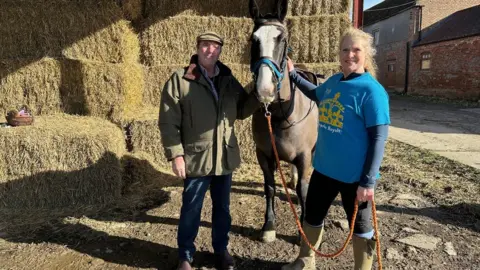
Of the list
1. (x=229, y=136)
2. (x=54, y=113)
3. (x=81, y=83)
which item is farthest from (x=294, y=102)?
(x=54, y=113)

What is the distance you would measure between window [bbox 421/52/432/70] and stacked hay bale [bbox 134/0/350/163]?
682 inches

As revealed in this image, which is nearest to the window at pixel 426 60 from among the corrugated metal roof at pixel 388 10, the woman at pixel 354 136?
the corrugated metal roof at pixel 388 10

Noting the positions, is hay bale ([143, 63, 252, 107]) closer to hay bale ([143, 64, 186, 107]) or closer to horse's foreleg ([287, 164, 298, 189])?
hay bale ([143, 64, 186, 107])

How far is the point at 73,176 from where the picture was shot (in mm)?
4105

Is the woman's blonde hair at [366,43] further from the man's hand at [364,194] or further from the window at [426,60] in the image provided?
the window at [426,60]

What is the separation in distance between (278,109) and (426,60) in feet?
69.1

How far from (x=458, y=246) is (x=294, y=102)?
2050 millimetres

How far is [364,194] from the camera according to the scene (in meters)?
1.95

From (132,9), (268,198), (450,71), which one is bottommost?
(268,198)

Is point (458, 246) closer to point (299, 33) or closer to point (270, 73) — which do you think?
point (270, 73)

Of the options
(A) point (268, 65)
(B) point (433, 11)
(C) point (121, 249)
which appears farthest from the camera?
(B) point (433, 11)

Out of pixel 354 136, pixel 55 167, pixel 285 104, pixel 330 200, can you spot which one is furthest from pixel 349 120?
pixel 55 167

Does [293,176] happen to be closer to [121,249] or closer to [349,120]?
[121,249]

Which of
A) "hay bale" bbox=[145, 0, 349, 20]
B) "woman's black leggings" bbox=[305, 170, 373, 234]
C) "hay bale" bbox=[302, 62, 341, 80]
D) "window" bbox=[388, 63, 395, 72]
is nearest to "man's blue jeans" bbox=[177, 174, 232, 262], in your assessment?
"woman's black leggings" bbox=[305, 170, 373, 234]
